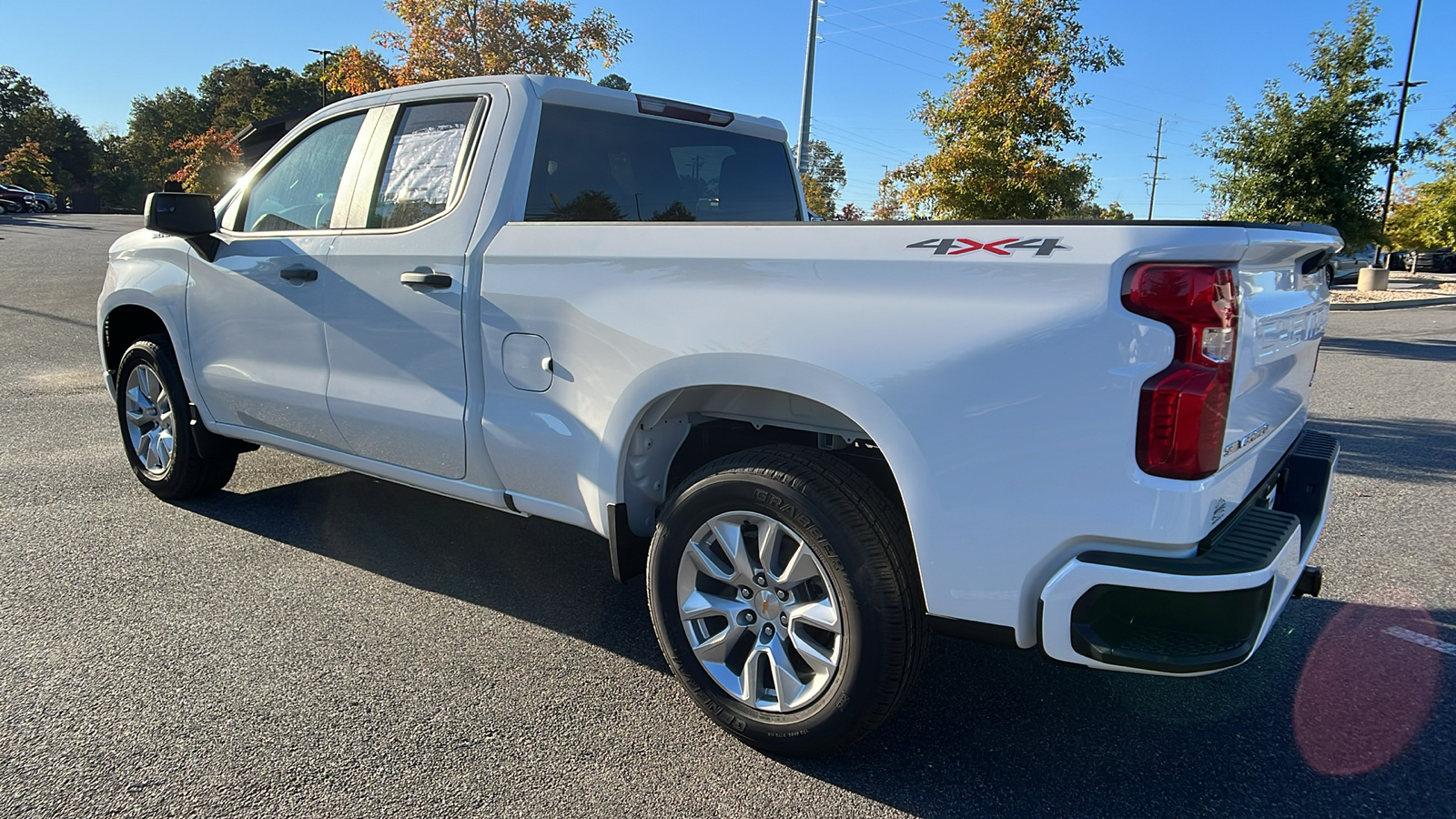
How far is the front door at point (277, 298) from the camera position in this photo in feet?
12.4

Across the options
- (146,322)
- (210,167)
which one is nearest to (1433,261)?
(146,322)

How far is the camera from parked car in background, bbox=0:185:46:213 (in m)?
46.1

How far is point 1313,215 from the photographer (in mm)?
16938

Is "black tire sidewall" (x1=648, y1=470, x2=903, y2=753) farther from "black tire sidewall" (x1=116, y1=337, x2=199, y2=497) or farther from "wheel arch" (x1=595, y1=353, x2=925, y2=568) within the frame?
"black tire sidewall" (x1=116, y1=337, x2=199, y2=497)

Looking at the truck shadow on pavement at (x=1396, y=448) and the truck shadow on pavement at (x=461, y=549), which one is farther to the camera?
the truck shadow on pavement at (x=1396, y=448)

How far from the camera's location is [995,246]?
83.4 inches

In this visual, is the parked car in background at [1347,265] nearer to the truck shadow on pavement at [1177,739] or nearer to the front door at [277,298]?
the truck shadow on pavement at [1177,739]

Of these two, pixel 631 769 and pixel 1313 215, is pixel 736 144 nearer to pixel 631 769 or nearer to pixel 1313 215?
pixel 631 769

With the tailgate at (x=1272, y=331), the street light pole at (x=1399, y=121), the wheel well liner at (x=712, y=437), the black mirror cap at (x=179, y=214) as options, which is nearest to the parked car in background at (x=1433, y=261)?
the street light pole at (x=1399, y=121)

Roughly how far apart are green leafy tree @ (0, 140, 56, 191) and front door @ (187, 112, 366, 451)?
64081mm

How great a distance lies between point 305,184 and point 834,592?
121 inches

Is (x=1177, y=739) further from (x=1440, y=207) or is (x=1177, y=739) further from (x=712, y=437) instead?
(x=1440, y=207)

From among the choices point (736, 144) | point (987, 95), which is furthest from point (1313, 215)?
point (736, 144)

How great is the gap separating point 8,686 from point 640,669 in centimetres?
205
